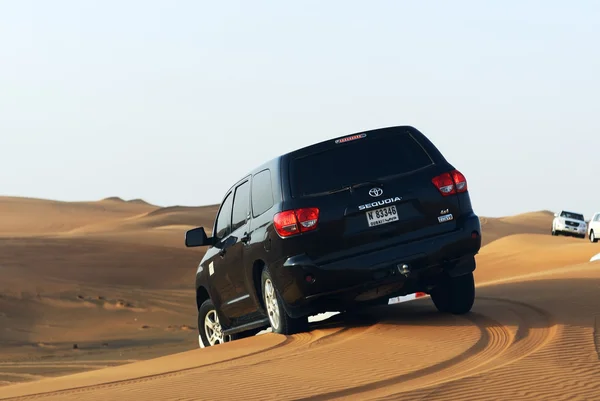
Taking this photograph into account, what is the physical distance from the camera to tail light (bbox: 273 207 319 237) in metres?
9.41

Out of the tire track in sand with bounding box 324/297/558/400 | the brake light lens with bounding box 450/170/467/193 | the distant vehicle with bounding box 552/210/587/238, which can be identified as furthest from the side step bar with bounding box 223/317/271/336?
the distant vehicle with bounding box 552/210/587/238

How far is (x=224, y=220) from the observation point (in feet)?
38.2

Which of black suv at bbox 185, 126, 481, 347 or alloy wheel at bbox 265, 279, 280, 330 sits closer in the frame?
black suv at bbox 185, 126, 481, 347

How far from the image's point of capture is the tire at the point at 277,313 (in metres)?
9.99

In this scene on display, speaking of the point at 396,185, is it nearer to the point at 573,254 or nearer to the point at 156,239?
the point at 573,254

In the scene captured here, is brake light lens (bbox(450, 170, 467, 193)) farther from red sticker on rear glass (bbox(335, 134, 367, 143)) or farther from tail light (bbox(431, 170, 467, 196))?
red sticker on rear glass (bbox(335, 134, 367, 143))

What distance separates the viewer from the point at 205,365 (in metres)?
8.85

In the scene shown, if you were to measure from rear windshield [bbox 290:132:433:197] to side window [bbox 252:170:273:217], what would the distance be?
378mm

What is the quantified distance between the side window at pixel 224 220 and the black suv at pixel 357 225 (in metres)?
1.10

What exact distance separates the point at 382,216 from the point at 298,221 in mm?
763

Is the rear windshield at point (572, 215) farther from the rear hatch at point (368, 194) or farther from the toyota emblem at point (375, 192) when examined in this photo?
the toyota emblem at point (375, 192)

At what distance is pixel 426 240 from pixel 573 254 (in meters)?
21.8

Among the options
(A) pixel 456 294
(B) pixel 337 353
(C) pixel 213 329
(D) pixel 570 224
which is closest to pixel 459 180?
(A) pixel 456 294

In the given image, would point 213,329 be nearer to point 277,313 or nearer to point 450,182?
point 277,313
